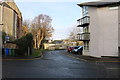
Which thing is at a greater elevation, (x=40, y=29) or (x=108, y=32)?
(x=40, y=29)

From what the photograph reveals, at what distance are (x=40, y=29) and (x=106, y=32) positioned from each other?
1295 inches

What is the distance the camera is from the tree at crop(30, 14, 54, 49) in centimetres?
4956

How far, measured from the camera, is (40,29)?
49625mm

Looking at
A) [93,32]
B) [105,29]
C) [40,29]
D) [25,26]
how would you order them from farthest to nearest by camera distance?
[25,26], [40,29], [93,32], [105,29]

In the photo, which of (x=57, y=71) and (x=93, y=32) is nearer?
(x=57, y=71)

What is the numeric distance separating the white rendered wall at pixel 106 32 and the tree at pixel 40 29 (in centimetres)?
3164

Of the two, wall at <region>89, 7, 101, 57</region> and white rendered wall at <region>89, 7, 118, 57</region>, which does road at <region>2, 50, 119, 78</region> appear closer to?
white rendered wall at <region>89, 7, 118, 57</region>

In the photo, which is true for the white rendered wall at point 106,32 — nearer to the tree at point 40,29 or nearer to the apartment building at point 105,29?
the apartment building at point 105,29

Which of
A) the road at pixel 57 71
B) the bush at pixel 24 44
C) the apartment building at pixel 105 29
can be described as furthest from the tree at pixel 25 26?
the road at pixel 57 71

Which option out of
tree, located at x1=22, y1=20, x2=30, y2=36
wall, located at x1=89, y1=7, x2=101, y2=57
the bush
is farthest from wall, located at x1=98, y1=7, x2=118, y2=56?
tree, located at x1=22, y1=20, x2=30, y2=36

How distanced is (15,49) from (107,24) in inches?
529

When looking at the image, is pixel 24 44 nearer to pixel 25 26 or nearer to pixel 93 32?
pixel 93 32

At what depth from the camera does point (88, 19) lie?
72.0 ft

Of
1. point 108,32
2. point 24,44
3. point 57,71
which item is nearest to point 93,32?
point 108,32
